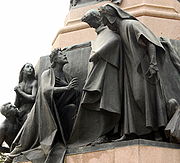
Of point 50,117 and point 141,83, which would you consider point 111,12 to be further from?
point 50,117

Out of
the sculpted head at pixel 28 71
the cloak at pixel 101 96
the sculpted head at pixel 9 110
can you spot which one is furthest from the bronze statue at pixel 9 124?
the cloak at pixel 101 96

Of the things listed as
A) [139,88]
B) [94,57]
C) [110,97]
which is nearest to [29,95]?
[94,57]

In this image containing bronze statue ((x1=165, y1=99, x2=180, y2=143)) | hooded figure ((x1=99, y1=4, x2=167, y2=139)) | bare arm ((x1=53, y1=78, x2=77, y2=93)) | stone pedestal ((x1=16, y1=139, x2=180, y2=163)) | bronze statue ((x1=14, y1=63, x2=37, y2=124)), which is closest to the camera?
stone pedestal ((x1=16, y1=139, x2=180, y2=163))

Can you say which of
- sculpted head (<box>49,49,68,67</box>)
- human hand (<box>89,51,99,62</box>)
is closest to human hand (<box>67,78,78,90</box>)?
sculpted head (<box>49,49,68,67</box>)

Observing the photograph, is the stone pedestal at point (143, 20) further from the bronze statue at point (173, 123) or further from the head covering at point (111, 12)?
the bronze statue at point (173, 123)

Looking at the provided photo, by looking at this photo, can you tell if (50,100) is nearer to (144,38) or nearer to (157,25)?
(144,38)

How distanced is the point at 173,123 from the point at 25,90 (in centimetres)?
277

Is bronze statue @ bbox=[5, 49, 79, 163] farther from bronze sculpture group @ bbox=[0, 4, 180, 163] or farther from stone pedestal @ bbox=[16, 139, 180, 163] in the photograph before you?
stone pedestal @ bbox=[16, 139, 180, 163]

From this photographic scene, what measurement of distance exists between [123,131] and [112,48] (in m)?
1.23

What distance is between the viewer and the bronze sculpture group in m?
9.02

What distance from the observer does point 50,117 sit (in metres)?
9.48

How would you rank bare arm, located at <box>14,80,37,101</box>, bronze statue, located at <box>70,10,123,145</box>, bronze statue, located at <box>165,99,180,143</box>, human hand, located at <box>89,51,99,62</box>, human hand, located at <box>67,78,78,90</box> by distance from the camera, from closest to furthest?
bronze statue, located at <box>165,99,180,143</box> → bronze statue, located at <box>70,10,123,145</box> → human hand, located at <box>89,51,99,62</box> → human hand, located at <box>67,78,78,90</box> → bare arm, located at <box>14,80,37,101</box>

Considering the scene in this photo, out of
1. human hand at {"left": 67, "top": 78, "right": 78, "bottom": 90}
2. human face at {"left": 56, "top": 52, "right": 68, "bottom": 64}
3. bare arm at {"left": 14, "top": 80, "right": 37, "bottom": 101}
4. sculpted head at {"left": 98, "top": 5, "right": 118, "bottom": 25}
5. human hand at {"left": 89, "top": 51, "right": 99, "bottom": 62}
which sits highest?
sculpted head at {"left": 98, "top": 5, "right": 118, "bottom": 25}

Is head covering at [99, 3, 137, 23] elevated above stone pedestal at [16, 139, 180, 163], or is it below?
above
